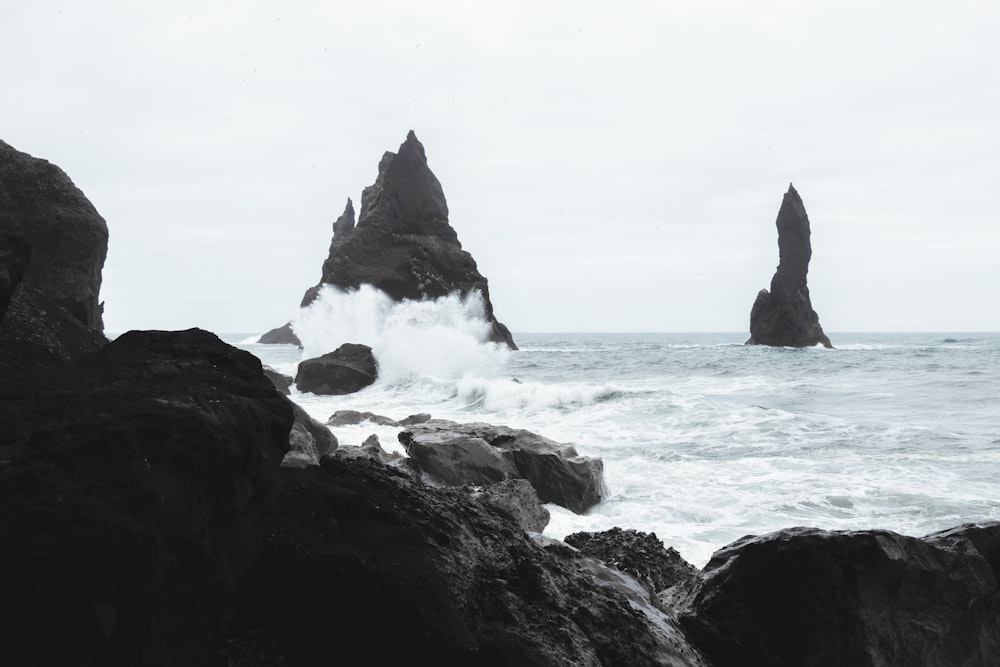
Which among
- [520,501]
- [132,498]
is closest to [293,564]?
[132,498]

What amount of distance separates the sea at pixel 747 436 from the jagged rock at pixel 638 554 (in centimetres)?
201

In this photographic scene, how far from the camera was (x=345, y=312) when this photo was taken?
146 ft

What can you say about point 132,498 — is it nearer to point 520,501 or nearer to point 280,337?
point 520,501

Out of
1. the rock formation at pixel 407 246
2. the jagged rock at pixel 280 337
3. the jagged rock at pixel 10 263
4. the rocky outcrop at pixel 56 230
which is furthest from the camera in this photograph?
the jagged rock at pixel 280 337

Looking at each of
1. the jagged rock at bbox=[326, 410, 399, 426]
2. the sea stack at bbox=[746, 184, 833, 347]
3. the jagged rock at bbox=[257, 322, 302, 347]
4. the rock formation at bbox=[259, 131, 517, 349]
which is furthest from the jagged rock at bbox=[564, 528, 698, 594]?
the jagged rock at bbox=[257, 322, 302, 347]

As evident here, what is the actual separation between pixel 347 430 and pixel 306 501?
33.3 ft

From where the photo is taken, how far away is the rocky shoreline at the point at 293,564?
6.64ft

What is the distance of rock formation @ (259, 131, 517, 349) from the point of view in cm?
5056

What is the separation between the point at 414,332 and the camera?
33.0 meters

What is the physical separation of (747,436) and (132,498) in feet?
40.9

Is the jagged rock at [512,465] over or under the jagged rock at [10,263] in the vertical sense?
under

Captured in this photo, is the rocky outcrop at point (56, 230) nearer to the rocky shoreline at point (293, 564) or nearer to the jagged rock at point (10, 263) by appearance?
the jagged rock at point (10, 263)

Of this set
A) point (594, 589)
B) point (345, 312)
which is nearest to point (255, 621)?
point (594, 589)

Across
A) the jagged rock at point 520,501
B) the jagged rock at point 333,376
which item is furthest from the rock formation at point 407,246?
the jagged rock at point 520,501
